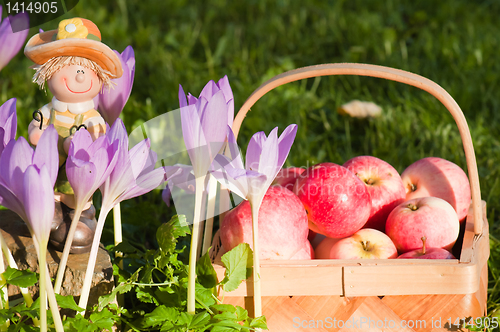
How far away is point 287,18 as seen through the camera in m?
4.01

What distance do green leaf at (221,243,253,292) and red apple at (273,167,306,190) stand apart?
0.45 m

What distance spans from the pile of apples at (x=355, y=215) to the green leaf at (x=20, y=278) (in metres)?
0.49

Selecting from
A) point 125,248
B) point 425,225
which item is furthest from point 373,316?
point 125,248

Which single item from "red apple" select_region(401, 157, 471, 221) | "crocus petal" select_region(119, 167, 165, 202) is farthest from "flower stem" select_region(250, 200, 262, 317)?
"red apple" select_region(401, 157, 471, 221)

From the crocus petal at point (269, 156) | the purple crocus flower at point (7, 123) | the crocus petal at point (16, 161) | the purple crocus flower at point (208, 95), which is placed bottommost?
the crocus petal at point (269, 156)

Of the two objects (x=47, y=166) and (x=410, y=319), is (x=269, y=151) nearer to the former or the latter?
(x=47, y=166)

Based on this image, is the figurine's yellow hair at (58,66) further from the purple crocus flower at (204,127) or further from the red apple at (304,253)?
the red apple at (304,253)

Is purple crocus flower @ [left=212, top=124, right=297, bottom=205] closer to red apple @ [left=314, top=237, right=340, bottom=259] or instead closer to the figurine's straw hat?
the figurine's straw hat

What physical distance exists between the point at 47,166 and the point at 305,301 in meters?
0.67

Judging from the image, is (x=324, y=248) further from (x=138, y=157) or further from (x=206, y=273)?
(x=138, y=157)

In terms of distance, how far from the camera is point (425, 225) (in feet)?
4.38

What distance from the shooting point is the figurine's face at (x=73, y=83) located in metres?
1.11

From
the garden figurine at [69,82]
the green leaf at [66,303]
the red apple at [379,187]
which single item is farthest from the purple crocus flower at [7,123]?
the red apple at [379,187]

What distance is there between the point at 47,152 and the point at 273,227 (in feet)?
1.92
